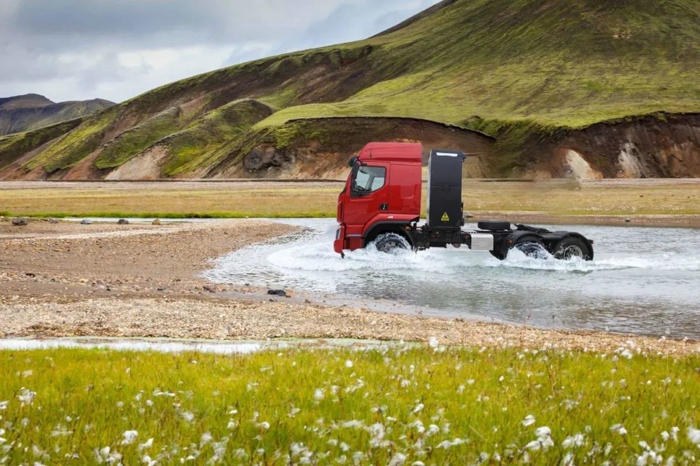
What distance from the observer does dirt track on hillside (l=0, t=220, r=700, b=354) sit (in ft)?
46.1

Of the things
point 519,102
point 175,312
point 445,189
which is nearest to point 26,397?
point 175,312

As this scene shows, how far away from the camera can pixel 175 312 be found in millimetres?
16422

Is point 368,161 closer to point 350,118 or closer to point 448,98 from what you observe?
point 350,118

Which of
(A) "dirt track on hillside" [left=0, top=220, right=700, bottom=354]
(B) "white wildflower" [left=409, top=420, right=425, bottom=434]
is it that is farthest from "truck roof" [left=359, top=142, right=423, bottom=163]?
(B) "white wildflower" [left=409, top=420, right=425, bottom=434]

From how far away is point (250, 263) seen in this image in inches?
1172

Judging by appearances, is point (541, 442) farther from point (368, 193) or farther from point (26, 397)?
A: point (368, 193)

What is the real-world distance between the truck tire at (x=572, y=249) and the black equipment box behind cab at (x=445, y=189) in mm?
3948

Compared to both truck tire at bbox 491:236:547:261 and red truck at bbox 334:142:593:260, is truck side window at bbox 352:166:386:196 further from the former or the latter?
truck tire at bbox 491:236:547:261

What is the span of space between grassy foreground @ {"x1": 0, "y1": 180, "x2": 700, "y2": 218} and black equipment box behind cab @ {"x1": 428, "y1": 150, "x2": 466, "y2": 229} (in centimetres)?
3033

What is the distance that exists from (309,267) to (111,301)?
440 inches

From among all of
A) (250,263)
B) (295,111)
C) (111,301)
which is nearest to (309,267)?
(250,263)

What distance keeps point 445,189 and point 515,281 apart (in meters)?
4.72

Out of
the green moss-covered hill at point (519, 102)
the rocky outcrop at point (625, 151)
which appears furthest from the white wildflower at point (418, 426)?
the green moss-covered hill at point (519, 102)

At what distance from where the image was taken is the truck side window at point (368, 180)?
2722cm
